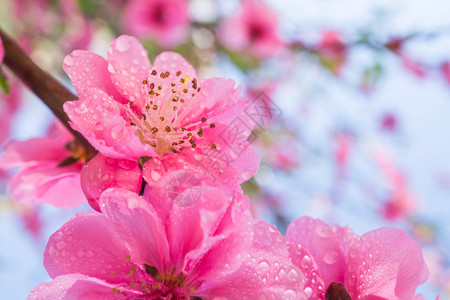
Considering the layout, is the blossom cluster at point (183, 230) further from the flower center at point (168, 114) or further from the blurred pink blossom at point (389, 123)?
the blurred pink blossom at point (389, 123)

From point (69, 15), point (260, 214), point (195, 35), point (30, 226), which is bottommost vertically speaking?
point (30, 226)

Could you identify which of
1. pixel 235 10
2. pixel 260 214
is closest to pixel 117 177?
pixel 235 10

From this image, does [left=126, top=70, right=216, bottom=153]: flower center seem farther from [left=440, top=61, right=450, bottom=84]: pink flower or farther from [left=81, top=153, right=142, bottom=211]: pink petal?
[left=440, top=61, right=450, bottom=84]: pink flower

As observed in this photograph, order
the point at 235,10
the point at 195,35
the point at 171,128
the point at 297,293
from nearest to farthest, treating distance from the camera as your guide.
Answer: the point at 297,293
the point at 171,128
the point at 235,10
the point at 195,35

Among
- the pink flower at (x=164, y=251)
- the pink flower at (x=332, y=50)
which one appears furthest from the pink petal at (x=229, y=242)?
the pink flower at (x=332, y=50)

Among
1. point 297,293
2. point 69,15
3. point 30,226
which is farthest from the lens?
point 30,226

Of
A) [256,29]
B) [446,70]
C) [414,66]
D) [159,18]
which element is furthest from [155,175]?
[446,70]

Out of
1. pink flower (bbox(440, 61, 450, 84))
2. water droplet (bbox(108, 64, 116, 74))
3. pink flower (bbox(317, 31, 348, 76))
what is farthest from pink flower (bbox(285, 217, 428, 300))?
pink flower (bbox(440, 61, 450, 84))

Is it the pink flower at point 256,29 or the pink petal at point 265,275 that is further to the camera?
the pink flower at point 256,29

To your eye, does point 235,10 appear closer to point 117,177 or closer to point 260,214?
point 260,214
